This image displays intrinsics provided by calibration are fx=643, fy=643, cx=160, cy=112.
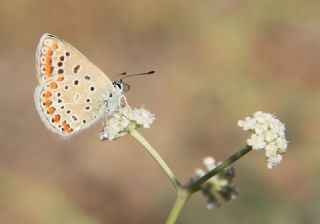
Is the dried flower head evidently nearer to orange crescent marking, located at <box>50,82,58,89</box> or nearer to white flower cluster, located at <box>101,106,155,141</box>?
white flower cluster, located at <box>101,106,155,141</box>

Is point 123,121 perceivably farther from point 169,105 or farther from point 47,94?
point 169,105

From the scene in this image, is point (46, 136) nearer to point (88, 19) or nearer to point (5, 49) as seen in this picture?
point (5, 49)

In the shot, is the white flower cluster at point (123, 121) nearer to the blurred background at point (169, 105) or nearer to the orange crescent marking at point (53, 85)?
the orange crescent marking at point (53, 85)

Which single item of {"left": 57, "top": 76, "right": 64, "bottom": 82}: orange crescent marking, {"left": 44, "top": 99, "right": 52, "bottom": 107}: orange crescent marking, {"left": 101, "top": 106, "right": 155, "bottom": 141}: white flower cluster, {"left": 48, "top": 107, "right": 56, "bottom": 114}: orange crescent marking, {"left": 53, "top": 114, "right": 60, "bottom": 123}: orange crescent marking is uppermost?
{"left": 57, "top": 76, "right": 64, "bottom": 82}: orange crescent marking

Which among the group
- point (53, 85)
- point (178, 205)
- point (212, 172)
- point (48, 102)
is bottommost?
point (178, 205)

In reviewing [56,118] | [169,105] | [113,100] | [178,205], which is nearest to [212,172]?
[178,205]

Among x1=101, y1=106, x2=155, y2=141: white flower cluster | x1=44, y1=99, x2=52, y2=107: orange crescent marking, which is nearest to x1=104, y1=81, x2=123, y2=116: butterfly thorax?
x1=101, y1=106, x2=155, y2=141: white flower cluster
